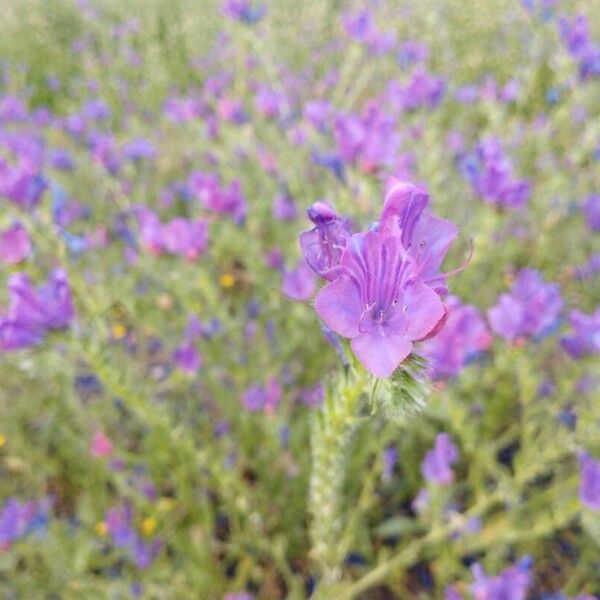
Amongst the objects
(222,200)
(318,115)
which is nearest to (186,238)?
(222,200)

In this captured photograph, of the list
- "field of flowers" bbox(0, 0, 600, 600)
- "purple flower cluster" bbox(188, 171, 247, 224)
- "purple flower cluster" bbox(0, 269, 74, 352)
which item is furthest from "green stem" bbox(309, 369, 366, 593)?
"purple flower cluster" bbox(188, 171, 247, 224)

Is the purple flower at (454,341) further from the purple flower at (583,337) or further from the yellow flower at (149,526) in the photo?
the yellow flower at (149,526)

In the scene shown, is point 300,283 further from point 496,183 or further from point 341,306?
point 341,306

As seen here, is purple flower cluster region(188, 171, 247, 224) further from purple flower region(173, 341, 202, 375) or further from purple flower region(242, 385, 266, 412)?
purple flower region(242, 385, 266, 412)

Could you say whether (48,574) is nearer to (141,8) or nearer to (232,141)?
(232,141)

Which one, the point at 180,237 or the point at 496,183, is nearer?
the point at 496,183

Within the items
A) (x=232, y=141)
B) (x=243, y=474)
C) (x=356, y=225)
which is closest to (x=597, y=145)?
(x=356, y=225)

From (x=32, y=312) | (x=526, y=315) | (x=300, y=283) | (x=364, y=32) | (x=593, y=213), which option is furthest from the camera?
(x=364, y=32)
